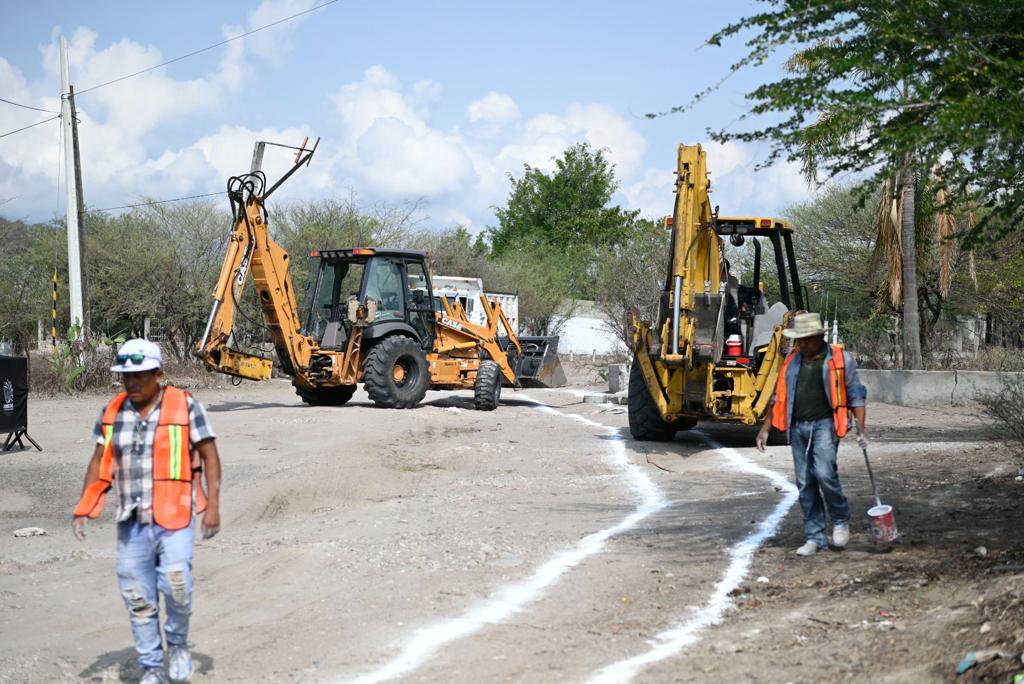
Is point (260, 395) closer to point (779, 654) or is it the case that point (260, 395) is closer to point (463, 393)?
point (463, 393)

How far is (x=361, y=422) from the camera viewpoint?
2020 centimetres

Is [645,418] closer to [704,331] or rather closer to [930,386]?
[704,331]

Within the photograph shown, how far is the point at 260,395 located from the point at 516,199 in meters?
49.0

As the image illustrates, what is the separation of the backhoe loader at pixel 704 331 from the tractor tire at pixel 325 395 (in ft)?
29.2

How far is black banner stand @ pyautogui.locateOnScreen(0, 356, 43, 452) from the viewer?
15.4m

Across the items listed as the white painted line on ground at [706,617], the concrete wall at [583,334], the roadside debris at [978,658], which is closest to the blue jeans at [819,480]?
the white painted line on ground at [706,617]

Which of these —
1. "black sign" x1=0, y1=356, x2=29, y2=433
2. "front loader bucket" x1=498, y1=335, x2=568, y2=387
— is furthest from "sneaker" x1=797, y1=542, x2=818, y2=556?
"front loader bucket" x1=498, y1=335, x2=568, y2=387

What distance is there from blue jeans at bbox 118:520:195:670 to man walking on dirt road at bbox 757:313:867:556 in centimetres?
463

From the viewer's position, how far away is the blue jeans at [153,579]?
19.5ft

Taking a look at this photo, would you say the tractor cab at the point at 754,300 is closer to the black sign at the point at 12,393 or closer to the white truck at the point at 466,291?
the black sign at the point at 12,393

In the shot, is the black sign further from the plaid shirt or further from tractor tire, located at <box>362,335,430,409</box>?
the plaid shirt

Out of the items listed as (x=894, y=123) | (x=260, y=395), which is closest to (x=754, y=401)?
(x=894, y=123)

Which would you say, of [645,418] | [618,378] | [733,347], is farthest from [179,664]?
[618,378]

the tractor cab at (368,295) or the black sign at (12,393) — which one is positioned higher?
the tractor cab at (368,295)
